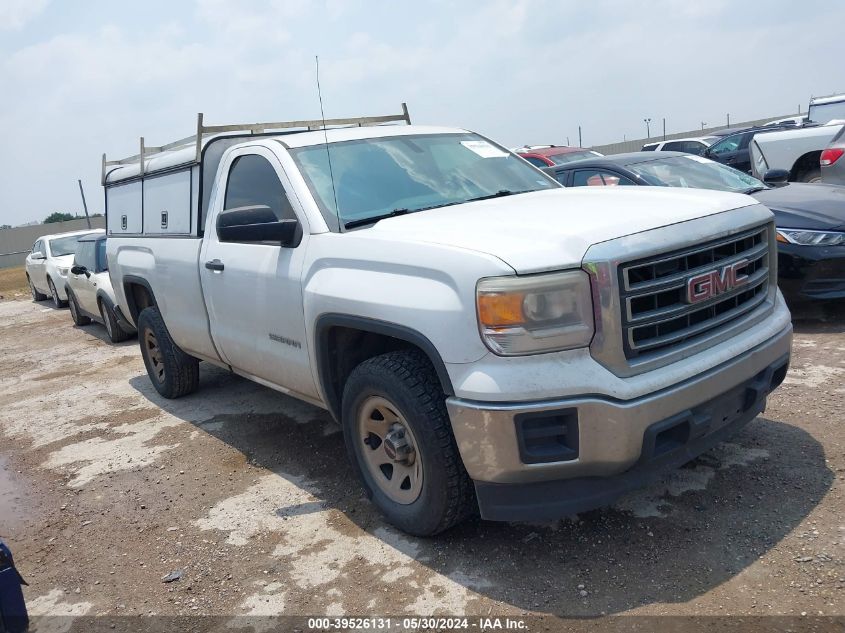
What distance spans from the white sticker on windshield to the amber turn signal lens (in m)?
2.06

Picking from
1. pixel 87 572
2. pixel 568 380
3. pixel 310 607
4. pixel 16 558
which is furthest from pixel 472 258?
pixel 16 558

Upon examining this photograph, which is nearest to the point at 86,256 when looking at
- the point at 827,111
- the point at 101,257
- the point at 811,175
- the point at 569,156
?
the point at 101,257

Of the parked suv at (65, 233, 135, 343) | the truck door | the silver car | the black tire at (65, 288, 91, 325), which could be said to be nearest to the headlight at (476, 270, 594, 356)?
Result: the truck door

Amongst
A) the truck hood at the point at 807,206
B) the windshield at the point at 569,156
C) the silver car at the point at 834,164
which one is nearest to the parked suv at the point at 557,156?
the windshield at the point at 569,156

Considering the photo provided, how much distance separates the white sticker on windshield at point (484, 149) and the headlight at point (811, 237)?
102 inches

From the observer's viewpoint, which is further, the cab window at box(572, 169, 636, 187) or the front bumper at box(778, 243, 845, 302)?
the cab window at box(572, 169, 636, 187)

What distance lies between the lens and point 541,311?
2.79 m

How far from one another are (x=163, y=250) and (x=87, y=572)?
8.42 feet

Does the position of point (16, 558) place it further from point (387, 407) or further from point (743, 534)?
point (743, 534)

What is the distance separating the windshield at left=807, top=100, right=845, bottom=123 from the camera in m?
14.9

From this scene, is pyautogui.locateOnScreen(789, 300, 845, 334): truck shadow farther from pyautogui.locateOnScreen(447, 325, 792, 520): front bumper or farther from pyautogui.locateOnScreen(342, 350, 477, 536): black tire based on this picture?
pyautogui.locateOnScreen(342, 350, 477, 536): black tire

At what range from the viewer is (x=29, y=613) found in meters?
3.35

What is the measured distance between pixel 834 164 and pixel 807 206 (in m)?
3.05

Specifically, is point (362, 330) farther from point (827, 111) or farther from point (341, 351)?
point (827, 111)
